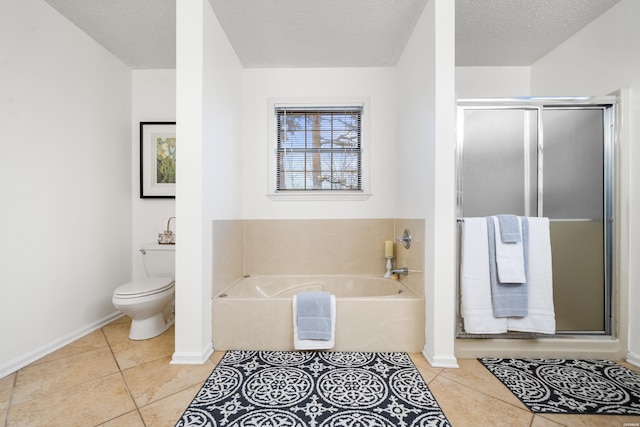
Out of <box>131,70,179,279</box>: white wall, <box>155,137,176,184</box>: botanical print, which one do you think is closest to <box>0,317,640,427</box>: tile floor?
<box>131,70,179,279</box>: white wall

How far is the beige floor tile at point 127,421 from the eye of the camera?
51.8 inches

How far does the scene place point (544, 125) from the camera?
1995 millimetres

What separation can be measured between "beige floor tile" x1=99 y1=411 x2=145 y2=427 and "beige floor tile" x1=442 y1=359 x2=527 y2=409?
5.46 feet

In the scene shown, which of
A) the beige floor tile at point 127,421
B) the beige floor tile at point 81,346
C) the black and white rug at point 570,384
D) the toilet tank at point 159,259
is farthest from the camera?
the toilet tank at point 159,259

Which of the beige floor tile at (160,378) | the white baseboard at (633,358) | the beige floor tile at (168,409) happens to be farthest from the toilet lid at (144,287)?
the white baseboard at (633,358)

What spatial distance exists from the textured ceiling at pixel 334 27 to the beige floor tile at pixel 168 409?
2.45m

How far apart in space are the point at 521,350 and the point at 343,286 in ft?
4.68

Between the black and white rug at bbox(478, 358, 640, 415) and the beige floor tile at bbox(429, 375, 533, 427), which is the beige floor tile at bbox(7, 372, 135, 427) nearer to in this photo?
the beige floor tile at bbox(429, 375, 533, 427)

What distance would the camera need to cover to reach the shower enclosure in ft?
6.42

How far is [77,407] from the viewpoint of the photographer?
1439 mm

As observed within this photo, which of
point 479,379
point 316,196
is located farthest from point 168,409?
point 316,196

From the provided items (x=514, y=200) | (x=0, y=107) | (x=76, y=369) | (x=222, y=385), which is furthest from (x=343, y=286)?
(x=0, y=107)

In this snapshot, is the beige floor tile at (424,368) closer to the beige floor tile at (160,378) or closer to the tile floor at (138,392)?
the tile floor at (138,392)

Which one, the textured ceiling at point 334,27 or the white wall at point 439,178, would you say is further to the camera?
the textured ceiling at point 334,27
